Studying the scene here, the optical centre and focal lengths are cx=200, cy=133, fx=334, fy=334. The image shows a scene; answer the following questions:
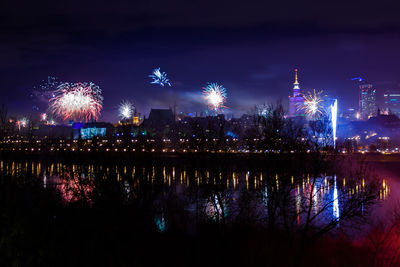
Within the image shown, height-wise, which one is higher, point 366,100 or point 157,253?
point 366,100

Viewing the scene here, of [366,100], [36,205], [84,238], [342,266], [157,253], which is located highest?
[366,100]

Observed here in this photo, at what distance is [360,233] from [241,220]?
7.51 m

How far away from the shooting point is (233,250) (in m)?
16.2

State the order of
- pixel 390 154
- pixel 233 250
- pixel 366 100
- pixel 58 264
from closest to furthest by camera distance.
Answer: pixel 58 264 < pixel 233 250 < pixel 390 154 < pixel 366 100

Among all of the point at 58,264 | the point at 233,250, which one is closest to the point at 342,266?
the point at 233,250

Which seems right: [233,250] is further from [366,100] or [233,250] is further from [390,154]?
[366,100]

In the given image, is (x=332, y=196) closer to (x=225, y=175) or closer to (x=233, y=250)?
(x=225, y=175)

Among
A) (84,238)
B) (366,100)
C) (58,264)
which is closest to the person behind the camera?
(58,264)

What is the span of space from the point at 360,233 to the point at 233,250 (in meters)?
9.31

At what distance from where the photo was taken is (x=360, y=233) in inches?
808

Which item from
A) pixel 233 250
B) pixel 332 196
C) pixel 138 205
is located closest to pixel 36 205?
pixel 233 250

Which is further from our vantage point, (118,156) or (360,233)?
(118,156)

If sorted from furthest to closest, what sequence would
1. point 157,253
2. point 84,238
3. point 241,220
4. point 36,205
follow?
point 241,220 → point 157,253 → point 84,238 → point 36,205

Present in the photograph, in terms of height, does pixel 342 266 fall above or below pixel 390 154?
below
